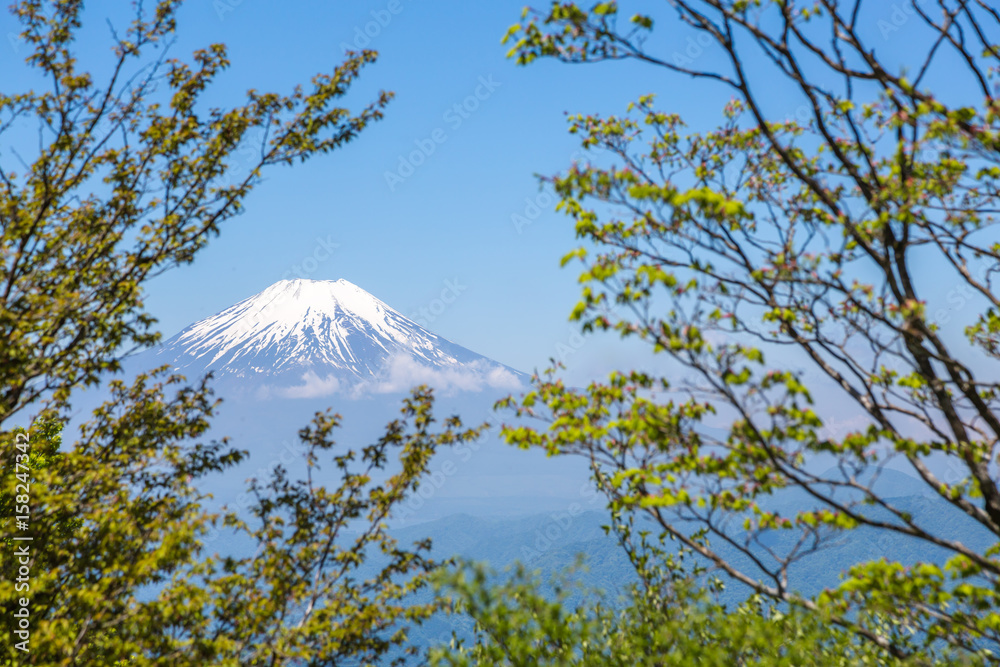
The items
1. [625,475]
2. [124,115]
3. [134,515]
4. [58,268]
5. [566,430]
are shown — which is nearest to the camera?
[625,475]

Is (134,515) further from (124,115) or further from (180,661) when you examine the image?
(124,115)

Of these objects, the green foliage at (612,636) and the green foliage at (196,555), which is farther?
the green foliage at (196,555)

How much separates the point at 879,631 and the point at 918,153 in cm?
623

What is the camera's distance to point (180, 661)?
6.16 metres

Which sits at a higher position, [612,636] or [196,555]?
[612,636]

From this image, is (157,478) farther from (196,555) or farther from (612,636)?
(612,636)

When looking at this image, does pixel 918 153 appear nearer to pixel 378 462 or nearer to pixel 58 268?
pixel 378 462

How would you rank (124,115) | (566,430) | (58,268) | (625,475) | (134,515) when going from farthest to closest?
(124,115), (58,268), (134,515), (566,430), (625,475)

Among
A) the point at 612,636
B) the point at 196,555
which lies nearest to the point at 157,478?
the point at 196,555

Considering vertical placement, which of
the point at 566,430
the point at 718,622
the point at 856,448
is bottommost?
the point at 718,622

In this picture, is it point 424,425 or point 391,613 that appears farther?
point 424,425

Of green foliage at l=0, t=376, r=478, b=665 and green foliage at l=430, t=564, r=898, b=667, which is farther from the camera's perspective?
green foliage at l=0, t=376, r=478, b=665

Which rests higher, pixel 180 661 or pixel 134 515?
pixel 134 515

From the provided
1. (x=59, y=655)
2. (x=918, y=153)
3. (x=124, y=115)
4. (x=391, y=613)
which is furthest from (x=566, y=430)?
(x=124, y=115)
